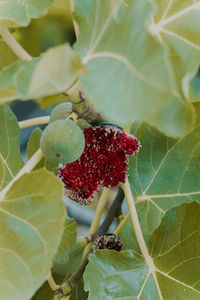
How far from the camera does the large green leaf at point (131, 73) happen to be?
1.23ft

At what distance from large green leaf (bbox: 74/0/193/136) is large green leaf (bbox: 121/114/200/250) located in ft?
0.94

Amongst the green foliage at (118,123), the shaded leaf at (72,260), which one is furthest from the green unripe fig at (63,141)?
the shaded leaf at (72,260)

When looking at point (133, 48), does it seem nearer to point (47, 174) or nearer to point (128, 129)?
point (47, 174)

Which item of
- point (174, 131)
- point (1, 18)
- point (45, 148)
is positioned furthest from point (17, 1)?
point (174, 131)

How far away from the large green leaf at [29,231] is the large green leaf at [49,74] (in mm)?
130

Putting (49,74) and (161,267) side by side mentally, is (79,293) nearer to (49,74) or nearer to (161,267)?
(161,267)

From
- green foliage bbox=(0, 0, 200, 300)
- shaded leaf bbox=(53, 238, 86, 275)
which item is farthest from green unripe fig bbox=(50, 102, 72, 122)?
shaded leaf bbox=(53, 238, 86, 275)

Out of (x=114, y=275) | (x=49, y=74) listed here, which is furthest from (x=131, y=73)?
(x=114, y=275)

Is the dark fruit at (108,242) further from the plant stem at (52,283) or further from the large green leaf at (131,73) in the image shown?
the large green leaf at (131,73)

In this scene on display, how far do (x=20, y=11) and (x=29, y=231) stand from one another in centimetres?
26

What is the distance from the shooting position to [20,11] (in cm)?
56

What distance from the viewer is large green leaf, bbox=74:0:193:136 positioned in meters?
0.37

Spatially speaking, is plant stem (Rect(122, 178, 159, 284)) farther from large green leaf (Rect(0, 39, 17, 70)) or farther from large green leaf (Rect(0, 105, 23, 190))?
large green leaf (Rect(0, 39, 17, 70))

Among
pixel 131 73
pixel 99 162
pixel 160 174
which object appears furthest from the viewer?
pixel 160 174
